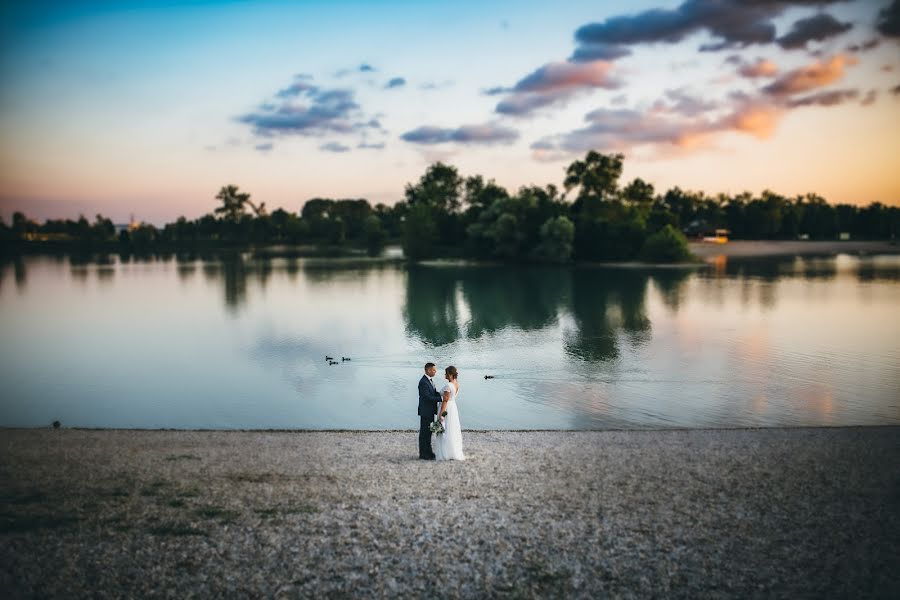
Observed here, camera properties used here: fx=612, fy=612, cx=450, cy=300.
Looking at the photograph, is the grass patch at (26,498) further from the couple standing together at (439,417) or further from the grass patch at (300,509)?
the couple standing together at (439,417)

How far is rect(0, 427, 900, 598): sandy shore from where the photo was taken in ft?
31.6

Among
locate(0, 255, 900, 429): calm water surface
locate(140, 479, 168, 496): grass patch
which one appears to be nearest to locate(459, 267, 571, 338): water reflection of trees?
locate(0, 255, 900, 429): calm water surface

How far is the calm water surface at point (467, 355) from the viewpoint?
76.8ft

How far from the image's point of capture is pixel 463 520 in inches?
457

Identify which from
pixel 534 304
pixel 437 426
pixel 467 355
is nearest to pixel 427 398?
Result: pixel 437 426

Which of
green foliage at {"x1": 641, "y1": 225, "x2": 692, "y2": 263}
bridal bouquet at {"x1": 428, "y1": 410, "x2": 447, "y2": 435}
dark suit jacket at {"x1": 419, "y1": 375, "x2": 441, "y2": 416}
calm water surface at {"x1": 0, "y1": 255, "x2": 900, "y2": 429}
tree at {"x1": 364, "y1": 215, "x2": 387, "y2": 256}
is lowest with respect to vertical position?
calm water surface at {"x1": 0, "y1": 255, "x2": 900, "y2": 429}

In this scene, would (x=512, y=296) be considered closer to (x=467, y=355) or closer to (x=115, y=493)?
(x=467, y=355)

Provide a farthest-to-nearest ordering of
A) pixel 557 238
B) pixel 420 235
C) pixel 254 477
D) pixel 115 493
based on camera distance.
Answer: pixel 420 235, pixel 557 238, pixel 254 477, pixel 115 493

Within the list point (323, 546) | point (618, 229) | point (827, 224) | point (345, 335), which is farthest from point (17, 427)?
point (827, 224)

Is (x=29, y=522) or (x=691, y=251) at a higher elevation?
(x=691, y=251)

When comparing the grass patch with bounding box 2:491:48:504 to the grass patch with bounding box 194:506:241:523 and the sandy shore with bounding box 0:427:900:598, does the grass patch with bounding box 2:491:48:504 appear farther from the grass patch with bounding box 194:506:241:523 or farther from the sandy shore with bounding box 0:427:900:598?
the grass patch with bounding box 194:506:241:523

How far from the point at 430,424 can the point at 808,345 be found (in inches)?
1202

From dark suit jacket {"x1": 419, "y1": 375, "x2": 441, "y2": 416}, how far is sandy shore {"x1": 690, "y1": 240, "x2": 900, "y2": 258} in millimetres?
132269

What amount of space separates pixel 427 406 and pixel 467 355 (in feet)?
62.4
